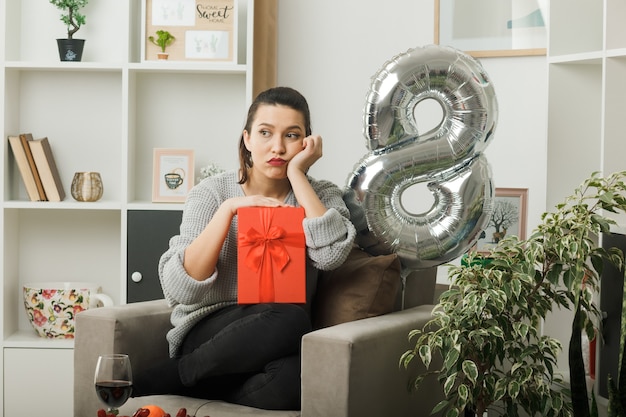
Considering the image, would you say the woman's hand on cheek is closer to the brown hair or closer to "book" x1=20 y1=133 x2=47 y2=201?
the brown hair

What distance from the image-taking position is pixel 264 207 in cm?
233

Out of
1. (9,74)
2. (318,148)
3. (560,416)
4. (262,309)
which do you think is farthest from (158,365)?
(9,74)

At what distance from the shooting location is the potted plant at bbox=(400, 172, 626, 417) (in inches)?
85.5

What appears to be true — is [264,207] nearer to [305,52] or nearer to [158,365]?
[158,365]

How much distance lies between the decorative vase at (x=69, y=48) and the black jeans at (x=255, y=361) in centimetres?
156

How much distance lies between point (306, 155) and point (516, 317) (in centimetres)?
73

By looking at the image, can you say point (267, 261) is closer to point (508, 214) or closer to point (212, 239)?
point (212, 239)

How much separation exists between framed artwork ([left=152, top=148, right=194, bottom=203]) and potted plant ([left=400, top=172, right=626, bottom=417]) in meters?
1.36

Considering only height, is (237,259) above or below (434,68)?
below

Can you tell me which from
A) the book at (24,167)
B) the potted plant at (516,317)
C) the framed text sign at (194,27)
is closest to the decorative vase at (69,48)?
the framed text sign at (194,27)

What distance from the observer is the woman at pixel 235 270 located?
2.17m

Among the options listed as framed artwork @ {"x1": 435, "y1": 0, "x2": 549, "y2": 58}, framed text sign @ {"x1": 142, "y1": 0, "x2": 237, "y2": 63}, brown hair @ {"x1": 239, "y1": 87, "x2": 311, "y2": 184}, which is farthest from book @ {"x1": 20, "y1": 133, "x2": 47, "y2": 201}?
framed artwork @ {"x1": 435, "y1": 0, "x2": 549, "y2": 58}

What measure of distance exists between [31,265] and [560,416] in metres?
2.19

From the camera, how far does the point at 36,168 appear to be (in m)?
3.36
